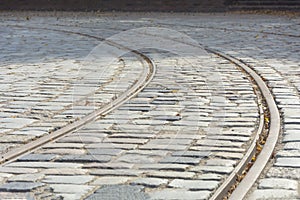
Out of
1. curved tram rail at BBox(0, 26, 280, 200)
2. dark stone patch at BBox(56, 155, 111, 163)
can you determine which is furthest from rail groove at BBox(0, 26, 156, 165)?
dark stone patch at BBox(56, 155, 111, 163)

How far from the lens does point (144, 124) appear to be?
22.8 feet

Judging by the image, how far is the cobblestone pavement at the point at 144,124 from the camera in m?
4.97

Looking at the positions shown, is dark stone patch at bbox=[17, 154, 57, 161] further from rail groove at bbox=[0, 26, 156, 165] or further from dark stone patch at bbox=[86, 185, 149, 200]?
dark stone patch at bbox=[86, 185, 149, 200]

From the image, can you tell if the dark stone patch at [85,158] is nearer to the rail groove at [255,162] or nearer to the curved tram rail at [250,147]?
the curved tram rail at [250,147]

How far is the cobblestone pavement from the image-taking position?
497 centimetres

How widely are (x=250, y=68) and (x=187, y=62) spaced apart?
142 centimetres

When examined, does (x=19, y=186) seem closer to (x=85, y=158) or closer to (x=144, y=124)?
(x=85, y=158)

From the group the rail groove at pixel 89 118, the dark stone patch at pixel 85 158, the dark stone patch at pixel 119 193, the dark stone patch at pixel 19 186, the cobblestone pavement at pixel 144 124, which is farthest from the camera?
the rail groove at pixel 89 118

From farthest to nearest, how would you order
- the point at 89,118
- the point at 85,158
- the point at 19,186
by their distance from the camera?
the point at 89,118, the point at 85,158, the point at 19,186

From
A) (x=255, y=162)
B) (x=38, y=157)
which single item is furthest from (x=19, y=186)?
(x=255, y=162)

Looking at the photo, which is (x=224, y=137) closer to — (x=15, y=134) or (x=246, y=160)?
(x=246, y=160)

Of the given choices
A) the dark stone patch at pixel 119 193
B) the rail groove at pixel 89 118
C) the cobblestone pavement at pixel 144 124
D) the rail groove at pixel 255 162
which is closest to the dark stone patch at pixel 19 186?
the cobblestone pavement at pixel 144 124

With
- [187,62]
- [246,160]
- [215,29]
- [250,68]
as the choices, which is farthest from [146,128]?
[215,29]

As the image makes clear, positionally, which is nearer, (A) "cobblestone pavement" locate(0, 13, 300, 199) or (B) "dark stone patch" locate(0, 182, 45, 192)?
(B) "dark stone patch" locate(0, 182, 45, 192)
